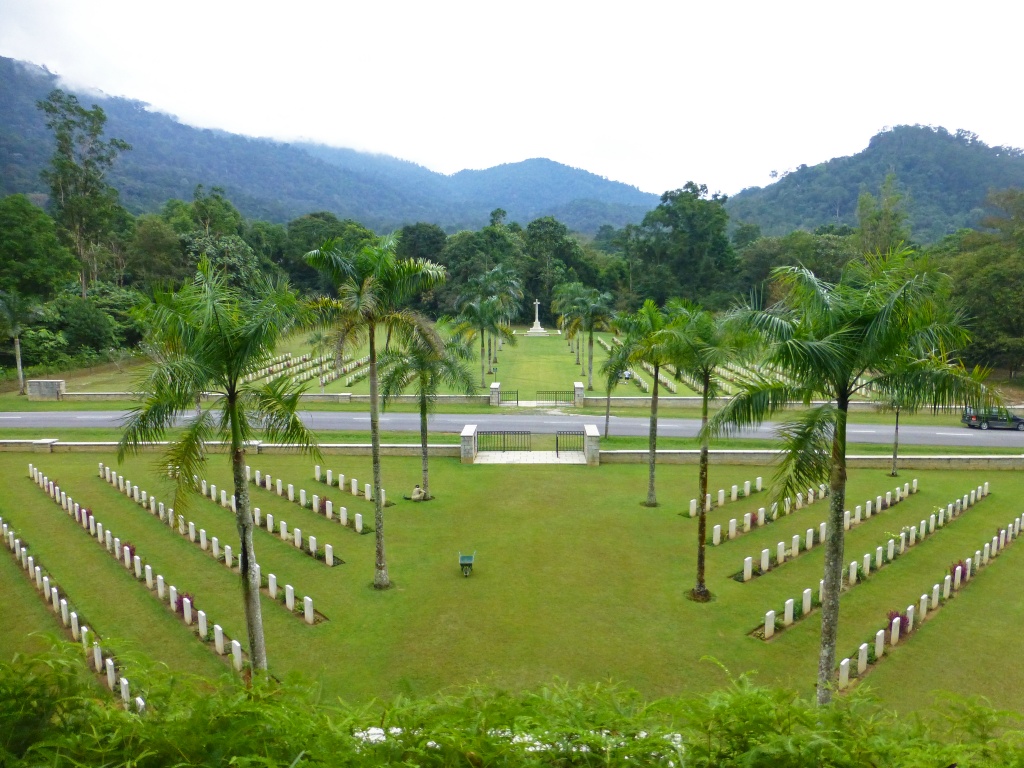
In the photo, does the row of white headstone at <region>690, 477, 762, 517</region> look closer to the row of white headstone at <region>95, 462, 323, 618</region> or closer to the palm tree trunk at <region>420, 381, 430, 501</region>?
the palm tree trunk at <region>420, 381, 430, 501</region>

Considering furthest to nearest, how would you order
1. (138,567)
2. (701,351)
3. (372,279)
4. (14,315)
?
(14,315) < (138,567) < (372,279) < (701,351)

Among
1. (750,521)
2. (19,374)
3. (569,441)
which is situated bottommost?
(750,521)

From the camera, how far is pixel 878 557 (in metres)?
16.8

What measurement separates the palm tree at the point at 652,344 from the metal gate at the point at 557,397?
15214mm

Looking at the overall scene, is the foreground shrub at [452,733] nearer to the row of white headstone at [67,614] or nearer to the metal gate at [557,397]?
the row of white headstone at [67,614]

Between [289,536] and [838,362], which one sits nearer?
[838,362]

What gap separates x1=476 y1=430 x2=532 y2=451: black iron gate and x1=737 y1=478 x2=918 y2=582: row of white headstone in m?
11.2

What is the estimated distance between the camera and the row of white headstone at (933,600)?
39.8 feet

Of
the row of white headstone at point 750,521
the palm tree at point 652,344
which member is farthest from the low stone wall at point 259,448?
the row of white headstone at point 750,521

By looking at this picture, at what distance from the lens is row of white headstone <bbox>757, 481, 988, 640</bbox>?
13992 mm

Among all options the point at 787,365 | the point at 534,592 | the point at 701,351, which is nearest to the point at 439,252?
the point at 534,592

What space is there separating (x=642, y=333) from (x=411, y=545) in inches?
371

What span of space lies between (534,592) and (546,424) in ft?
60.8

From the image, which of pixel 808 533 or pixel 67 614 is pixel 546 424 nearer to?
pixel 808 533
